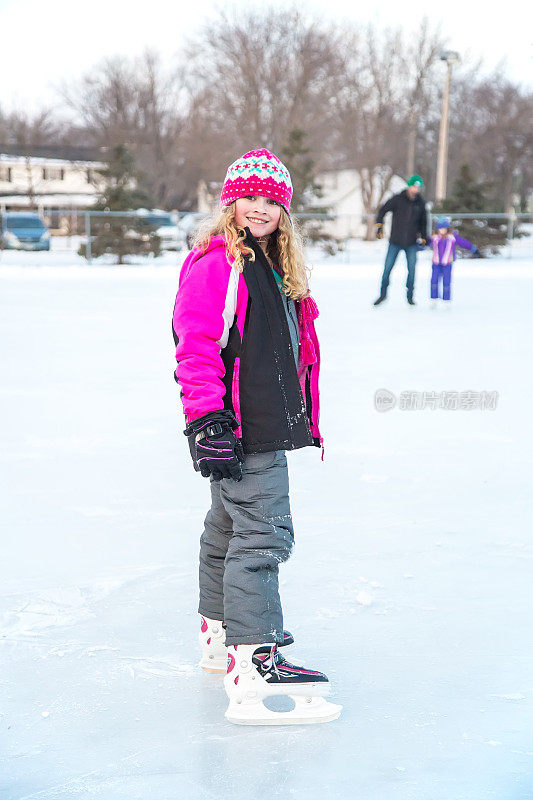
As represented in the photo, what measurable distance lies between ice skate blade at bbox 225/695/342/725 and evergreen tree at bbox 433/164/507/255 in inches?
773

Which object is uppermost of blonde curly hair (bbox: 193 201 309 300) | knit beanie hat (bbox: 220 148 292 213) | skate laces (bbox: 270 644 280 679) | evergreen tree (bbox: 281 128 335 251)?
evergreen tree (bbox: 281 128 335 251)

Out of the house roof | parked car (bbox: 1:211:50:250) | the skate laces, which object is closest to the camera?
the skate laces

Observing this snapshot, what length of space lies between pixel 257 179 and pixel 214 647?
1092mm

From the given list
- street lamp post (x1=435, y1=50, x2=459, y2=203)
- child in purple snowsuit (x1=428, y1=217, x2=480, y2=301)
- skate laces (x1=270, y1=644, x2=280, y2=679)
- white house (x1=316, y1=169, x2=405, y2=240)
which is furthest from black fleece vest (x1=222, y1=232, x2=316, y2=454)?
white house (x1=316, y1=169, x2=405, y2=240)

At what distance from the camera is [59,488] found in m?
3.69

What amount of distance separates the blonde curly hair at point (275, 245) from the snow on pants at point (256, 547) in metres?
0.38

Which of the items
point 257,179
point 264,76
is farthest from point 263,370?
point 264,76

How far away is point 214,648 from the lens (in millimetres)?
2170

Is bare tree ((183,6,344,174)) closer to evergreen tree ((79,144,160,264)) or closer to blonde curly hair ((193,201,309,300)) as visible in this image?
evergreen tree ((79,144,160,264))

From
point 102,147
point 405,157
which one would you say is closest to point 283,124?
point 405,157

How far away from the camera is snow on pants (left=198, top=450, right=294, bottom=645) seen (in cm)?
197

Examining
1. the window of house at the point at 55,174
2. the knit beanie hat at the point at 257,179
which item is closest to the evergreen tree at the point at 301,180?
the knit beanie hat at the point at 257,179

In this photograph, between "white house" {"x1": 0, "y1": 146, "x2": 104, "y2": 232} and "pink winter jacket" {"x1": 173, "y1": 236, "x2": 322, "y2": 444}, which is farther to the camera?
"white house" {"x1": 0, "y1": 146, "x2": 104, "y2": 232}

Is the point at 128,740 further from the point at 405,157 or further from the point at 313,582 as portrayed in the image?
the point at 405,157
